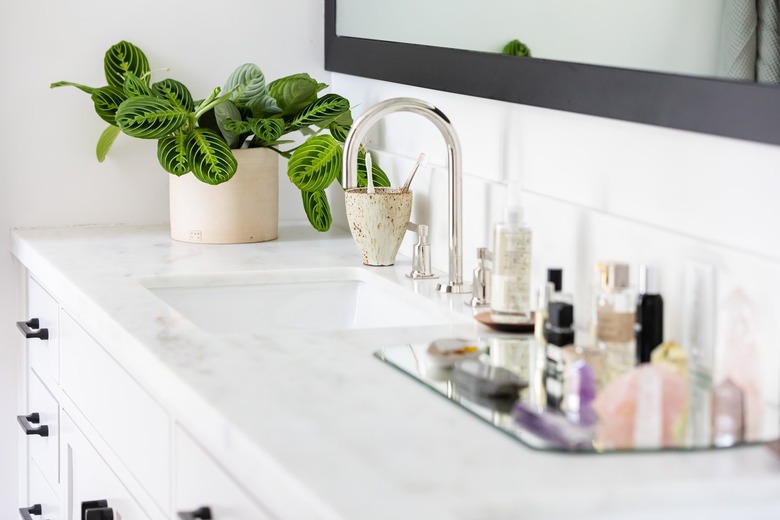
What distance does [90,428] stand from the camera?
1655 millimetres

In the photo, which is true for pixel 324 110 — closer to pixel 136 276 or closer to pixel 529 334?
pixel 136 276

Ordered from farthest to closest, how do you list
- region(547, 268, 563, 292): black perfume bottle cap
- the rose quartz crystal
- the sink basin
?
the sink basin → region(547, 268, 563, 292): black perfume bottle cap → the rose quartz crystal

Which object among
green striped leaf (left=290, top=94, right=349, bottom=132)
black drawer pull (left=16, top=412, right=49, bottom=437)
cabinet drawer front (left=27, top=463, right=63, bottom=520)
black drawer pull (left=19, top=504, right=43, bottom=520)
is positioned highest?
green striped leaf (left=290, top=94, right=349, bottom=132)

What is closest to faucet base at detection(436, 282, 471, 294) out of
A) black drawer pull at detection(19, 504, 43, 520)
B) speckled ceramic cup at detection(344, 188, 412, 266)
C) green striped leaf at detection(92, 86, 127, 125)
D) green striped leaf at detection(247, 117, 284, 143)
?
speckled ceramic cup at detection(344, 188, 412, 266)

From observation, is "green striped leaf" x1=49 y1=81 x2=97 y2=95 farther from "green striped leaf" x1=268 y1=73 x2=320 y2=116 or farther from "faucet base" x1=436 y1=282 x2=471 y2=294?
"faucet base" x1=436 y1=282 x2=471 y2=294

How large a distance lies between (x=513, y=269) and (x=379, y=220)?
40 centimetres

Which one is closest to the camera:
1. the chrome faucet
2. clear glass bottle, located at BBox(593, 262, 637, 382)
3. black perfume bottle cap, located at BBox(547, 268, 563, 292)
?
clear glass bottle, located at BBox(593, 262, 637, 382)

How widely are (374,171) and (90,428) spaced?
0.64 meters

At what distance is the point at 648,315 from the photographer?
45.4 inches

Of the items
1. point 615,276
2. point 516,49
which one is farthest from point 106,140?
point 615,276

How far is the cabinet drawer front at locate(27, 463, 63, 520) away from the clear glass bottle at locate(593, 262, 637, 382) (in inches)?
42.2

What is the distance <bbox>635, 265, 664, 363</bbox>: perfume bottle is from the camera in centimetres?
115

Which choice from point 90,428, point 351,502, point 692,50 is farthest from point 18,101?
point 351,502

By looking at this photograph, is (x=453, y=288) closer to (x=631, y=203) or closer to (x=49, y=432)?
(x=631, y=203)
